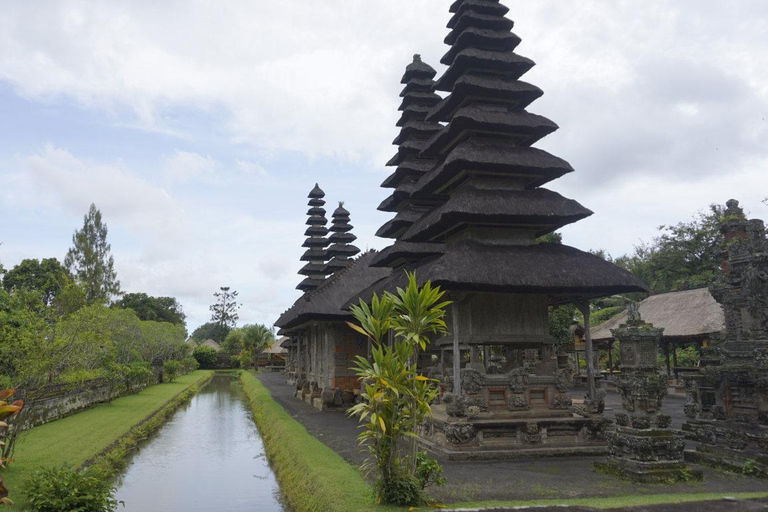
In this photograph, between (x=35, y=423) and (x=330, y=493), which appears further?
(x=35, y=423)

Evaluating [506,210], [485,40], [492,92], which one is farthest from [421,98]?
[506,210]

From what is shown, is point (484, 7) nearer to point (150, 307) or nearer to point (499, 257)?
point (499, 257)

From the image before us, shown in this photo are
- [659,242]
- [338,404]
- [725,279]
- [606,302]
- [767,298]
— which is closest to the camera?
[767,298]

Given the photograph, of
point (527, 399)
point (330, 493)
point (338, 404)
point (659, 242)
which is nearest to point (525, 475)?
point (527, 399)

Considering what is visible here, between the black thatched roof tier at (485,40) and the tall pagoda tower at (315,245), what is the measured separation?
21203 millimetres

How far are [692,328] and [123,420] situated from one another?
2646 cm

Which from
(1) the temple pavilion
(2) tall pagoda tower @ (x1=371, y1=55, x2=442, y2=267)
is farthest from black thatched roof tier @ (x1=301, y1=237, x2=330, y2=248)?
(1) the temple pavilion

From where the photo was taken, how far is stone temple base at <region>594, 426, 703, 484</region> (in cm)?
955

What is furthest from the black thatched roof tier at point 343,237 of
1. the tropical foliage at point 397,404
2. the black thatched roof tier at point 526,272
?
the tropical foliage at point 397,404

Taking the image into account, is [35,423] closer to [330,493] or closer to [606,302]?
[330,493]

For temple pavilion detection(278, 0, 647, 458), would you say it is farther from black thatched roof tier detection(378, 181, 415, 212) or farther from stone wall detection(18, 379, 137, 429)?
stone wall detection(18, 379, 137, 429)

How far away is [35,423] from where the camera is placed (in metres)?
16.3

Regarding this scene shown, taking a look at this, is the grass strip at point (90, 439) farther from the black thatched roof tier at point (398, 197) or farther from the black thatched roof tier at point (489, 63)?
→ the black thatched roof tier at point (489, 63)

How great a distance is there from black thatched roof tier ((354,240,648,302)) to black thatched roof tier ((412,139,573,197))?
215 cm
